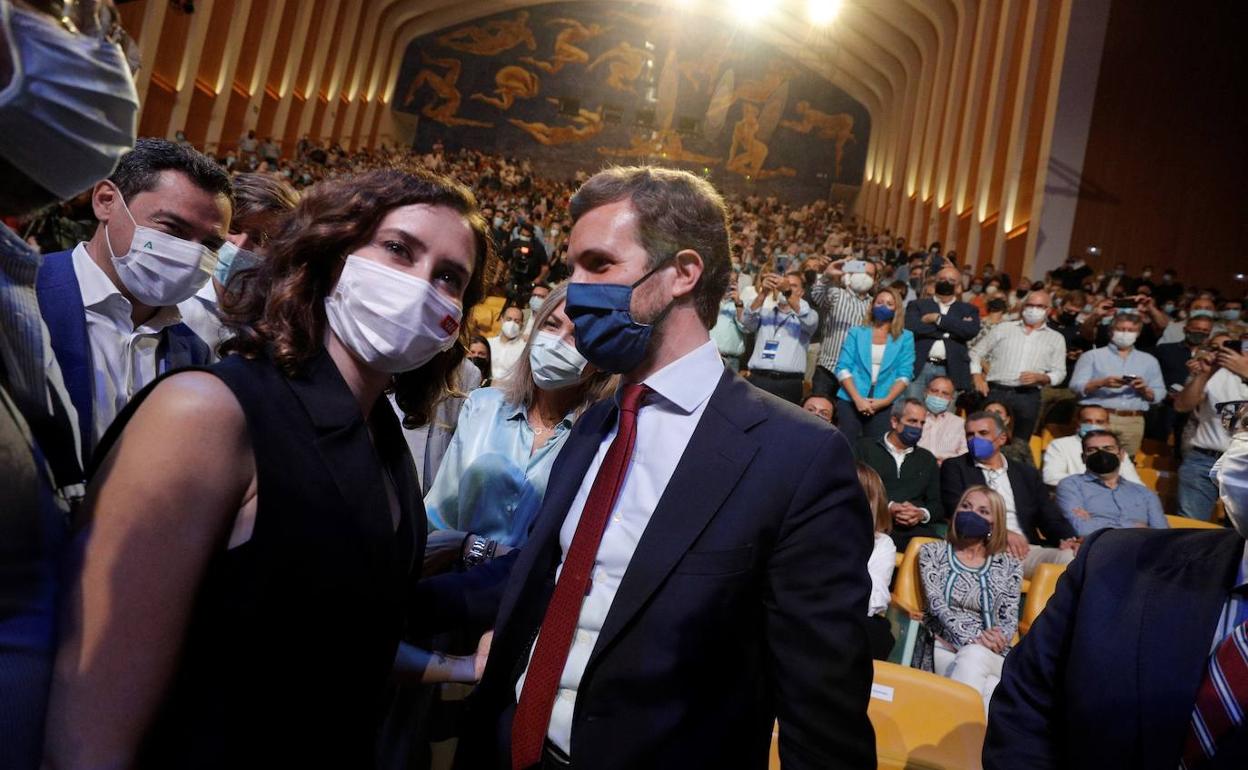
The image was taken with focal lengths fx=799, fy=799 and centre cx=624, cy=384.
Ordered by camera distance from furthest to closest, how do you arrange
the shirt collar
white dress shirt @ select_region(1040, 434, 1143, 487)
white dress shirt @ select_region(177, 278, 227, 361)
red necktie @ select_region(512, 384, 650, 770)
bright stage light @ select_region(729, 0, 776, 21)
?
bright stage light @ select_region(729, 0, 776, 21), white dress shirt @ select_region(1040, 434, 1143, 487), white dress shirt @ select_region(177, 278, 227, 361), the shirt collar, red necktie @ select_region(512, 384, 650, 770)

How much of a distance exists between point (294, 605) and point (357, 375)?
0.48 metres

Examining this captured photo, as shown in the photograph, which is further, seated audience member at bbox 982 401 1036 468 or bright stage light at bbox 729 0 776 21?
bright stage light at bbox 729 0 776 21

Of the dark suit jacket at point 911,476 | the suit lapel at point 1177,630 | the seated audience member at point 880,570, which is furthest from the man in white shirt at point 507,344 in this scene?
the suit lapel at point 1177,630

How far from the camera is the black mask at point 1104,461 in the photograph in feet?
19.1

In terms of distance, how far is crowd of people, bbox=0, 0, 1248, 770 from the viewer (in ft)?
3.07

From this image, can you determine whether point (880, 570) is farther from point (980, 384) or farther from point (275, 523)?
point (275, 523)

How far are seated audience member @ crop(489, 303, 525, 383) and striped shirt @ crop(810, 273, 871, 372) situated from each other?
2787 millimetres

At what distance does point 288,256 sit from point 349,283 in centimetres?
A: 13

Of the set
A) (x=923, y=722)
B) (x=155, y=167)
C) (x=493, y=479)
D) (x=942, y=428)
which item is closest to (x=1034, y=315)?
A: (x=942, y=428)

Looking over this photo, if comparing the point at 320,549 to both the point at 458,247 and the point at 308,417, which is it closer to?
the point at 308,417

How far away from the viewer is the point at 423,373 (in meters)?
1.89

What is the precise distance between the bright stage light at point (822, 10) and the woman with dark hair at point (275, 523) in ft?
93.9

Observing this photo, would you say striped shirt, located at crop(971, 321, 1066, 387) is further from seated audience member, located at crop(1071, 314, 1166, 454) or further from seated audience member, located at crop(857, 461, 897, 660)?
seated audience member, located at crop(857, 461, 897, 660)

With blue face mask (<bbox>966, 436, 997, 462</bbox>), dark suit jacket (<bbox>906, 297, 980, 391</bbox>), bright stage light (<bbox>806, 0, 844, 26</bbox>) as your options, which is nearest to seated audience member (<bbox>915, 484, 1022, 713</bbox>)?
blue face mask (<bbox>966, 436, 997, 462</bbox>)
